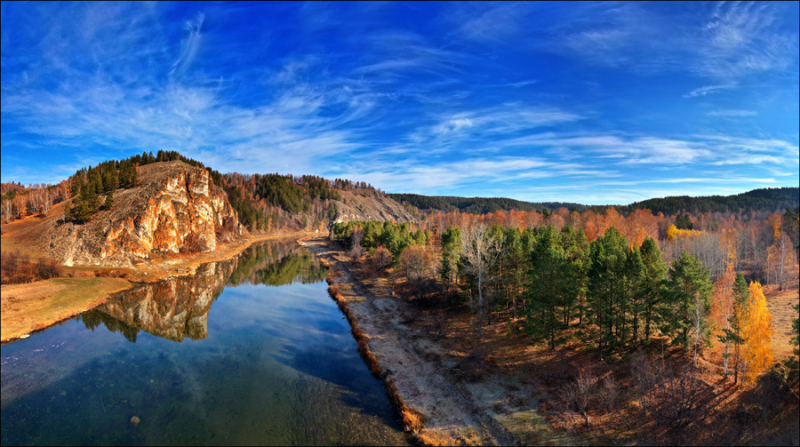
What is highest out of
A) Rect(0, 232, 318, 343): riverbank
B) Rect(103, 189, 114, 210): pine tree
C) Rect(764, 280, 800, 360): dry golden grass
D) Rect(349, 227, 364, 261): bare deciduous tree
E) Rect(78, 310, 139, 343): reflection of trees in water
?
Rect(103, 189, 114, 210): pine tree

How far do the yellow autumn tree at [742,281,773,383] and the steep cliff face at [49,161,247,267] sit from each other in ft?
252

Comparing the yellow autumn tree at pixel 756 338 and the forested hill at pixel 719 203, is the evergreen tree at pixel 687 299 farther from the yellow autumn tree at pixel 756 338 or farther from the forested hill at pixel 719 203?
the forested hill at pixel 719 203

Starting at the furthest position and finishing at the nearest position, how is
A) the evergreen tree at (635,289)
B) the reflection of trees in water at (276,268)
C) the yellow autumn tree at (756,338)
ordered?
the reflection of trees in water at (276,268)
the evergreen tree at (635,289)
the yellow autumn tree at (756,338)

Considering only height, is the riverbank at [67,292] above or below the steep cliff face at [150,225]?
below

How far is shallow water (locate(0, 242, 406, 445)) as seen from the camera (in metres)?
18.4

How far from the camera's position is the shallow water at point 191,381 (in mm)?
18391

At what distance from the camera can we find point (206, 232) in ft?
307

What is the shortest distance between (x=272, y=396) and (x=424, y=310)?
23282mm

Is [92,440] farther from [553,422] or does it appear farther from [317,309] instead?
[317,309]

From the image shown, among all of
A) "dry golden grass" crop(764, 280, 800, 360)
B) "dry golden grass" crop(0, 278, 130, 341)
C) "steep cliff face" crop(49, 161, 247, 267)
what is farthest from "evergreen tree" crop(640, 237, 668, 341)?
"steep cliff face" crop(49, 161, 247, 267)

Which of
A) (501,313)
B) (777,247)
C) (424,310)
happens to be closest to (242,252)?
(424,310)

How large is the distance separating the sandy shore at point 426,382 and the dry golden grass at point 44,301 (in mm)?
26647

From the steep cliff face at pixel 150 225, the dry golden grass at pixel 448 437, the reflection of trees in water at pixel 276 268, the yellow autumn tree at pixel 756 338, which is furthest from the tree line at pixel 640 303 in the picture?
the steep cliff face at pixel 150 225

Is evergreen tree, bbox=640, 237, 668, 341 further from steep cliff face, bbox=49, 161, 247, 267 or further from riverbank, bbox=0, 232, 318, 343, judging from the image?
steep cliff face, bbox=49, 161, 247, 267
